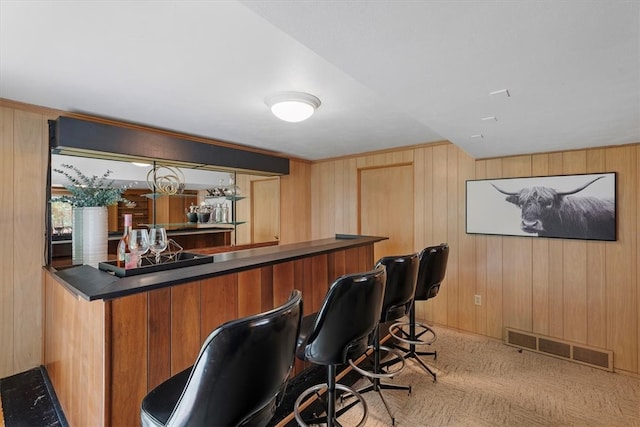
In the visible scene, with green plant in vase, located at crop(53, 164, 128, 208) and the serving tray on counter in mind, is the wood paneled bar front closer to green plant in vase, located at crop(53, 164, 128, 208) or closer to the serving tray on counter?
the serving tray on counter

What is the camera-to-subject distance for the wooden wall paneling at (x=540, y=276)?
302cm

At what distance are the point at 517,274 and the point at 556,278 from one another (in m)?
0.33

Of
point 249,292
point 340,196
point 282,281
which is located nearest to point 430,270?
point 282,281

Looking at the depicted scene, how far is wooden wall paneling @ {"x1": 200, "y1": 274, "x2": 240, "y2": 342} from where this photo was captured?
5.21 feet

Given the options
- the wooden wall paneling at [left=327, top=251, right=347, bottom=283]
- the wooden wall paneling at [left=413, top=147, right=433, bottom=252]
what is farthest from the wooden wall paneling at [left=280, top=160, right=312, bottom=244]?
the wooden wall paneling at [left=327, top=251, right=347, bottom=283]

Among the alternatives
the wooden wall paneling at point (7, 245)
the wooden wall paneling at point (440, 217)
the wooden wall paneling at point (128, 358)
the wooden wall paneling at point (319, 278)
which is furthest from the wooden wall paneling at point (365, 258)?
the wooden wall paneling at point (7, 245)

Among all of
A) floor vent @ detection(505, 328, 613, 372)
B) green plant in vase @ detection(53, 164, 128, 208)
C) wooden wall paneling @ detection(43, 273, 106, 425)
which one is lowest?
floor vent @ detection(505, 328, 613, 372)

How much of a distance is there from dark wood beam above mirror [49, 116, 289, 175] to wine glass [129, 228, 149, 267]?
1346mm

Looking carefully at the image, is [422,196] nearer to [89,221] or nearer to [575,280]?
[575,280]

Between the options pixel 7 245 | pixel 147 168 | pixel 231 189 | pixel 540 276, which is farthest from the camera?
pixel 231 189

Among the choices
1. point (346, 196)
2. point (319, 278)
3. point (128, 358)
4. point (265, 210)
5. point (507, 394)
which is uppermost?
point (346, 196)

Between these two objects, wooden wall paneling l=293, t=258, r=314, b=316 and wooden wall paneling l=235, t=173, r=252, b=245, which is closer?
wooden wall paneling l=293, t=258, r=314, b=316

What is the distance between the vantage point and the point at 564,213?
2904mm

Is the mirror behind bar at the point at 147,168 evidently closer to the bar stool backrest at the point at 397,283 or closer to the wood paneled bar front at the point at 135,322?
the wood paneled bar front at the point at 135,322
